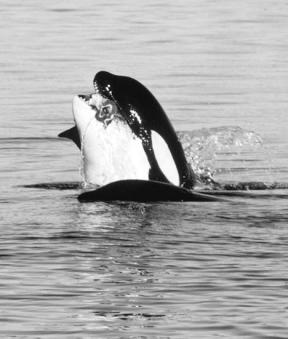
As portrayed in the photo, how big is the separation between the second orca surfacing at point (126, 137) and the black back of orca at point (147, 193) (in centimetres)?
101

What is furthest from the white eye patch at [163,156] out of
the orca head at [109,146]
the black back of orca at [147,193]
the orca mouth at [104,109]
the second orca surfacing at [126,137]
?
the black back of orca at [147,193]

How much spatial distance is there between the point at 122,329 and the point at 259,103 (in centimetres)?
1573

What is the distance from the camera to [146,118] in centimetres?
1672

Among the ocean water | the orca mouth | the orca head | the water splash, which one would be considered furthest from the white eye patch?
the water splash

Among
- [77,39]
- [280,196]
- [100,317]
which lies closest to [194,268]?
[100,317]

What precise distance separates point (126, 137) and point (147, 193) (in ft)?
4.57

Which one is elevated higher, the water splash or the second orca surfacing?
the second orca surfacing

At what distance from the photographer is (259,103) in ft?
85.8

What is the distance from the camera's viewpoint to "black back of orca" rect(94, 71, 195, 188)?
16.7m

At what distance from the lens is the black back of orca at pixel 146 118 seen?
16656 millimetres

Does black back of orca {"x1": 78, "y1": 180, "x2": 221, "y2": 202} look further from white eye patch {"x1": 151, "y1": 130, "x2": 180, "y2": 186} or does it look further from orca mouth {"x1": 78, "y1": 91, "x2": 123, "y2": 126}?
orca mouth {"x1": 78, "y1": 91, "x2": 123, "y2": 126}

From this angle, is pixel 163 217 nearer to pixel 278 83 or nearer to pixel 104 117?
pixel 104 117

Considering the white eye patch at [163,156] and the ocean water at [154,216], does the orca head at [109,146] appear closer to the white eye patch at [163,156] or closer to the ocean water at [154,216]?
the white eye patch at [163,156]

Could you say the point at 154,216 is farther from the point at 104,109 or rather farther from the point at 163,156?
the point at 104,109
